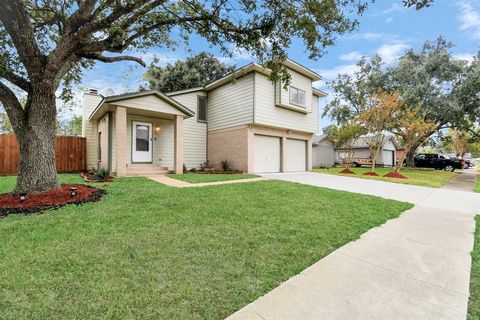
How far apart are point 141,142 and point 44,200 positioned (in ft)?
22.6

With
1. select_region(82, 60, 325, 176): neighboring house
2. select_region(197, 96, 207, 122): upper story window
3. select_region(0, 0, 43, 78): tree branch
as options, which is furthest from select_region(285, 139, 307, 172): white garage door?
select_region(0, 0, 43, 78): tree branch

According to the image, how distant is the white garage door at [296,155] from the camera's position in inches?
613

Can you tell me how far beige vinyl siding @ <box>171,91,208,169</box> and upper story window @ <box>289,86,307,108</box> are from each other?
211 inches

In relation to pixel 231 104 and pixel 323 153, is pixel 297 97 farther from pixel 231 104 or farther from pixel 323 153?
pixel 323 153

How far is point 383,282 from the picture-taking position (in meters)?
2.66

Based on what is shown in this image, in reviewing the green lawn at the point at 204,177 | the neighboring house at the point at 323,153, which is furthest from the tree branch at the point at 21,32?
the neighboring house at the point at 323,153

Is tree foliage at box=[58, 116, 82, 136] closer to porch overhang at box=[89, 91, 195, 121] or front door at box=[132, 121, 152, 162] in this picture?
porch overhang at box=[89, 91, 195, 121]

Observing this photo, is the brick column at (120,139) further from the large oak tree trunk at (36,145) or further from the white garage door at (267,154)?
the white garage door at (267,154)

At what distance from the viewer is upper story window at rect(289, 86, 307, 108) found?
1440 cm

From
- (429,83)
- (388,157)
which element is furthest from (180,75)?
(388,157)

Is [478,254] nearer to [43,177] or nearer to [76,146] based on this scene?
[43,177]

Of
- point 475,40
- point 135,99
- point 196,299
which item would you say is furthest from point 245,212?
point 475,40

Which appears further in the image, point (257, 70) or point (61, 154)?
point (61, 154)

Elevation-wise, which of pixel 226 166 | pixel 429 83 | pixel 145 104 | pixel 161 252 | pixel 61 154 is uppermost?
pixel 429 83
